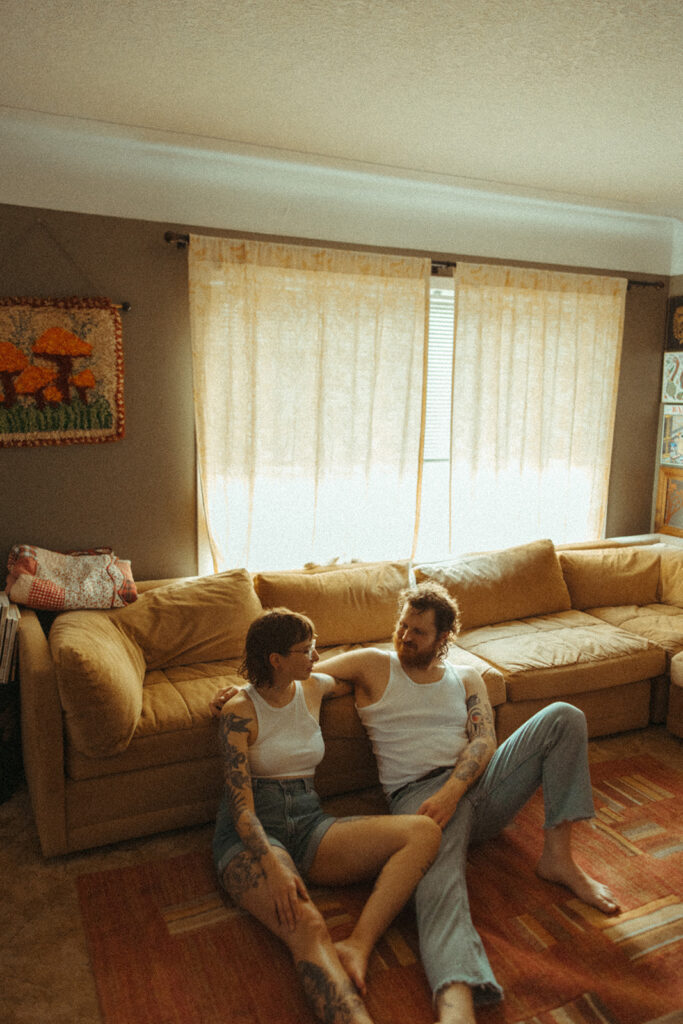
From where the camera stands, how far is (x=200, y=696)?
281 cm

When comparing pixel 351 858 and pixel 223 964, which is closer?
pixel 223 964

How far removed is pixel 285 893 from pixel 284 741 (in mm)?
460

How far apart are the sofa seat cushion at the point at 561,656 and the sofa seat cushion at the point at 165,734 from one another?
125cm

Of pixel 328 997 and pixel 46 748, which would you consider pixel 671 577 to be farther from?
pixel 46 748

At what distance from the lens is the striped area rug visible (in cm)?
194

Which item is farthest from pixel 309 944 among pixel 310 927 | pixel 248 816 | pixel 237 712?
Answer: pixel 237 712

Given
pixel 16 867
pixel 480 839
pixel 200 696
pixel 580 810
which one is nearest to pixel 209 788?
pixel 200 696

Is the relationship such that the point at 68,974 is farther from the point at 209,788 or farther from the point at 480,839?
the point at 480,839

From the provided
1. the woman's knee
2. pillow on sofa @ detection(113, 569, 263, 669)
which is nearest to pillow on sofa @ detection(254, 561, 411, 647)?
pillow on sofa @ detection(113, 569, 263, 669)

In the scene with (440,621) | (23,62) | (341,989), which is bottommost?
(341,989)

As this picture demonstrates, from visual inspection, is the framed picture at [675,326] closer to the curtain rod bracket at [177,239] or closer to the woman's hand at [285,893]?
the curtain rod bracket at [177,239]

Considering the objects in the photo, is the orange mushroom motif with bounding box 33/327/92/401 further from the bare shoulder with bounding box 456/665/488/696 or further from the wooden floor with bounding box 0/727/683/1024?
the bare shoulder with bounding box 456/665/488/696

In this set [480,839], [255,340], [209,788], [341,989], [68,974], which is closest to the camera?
[341,989]

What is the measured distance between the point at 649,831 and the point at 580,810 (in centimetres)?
59
